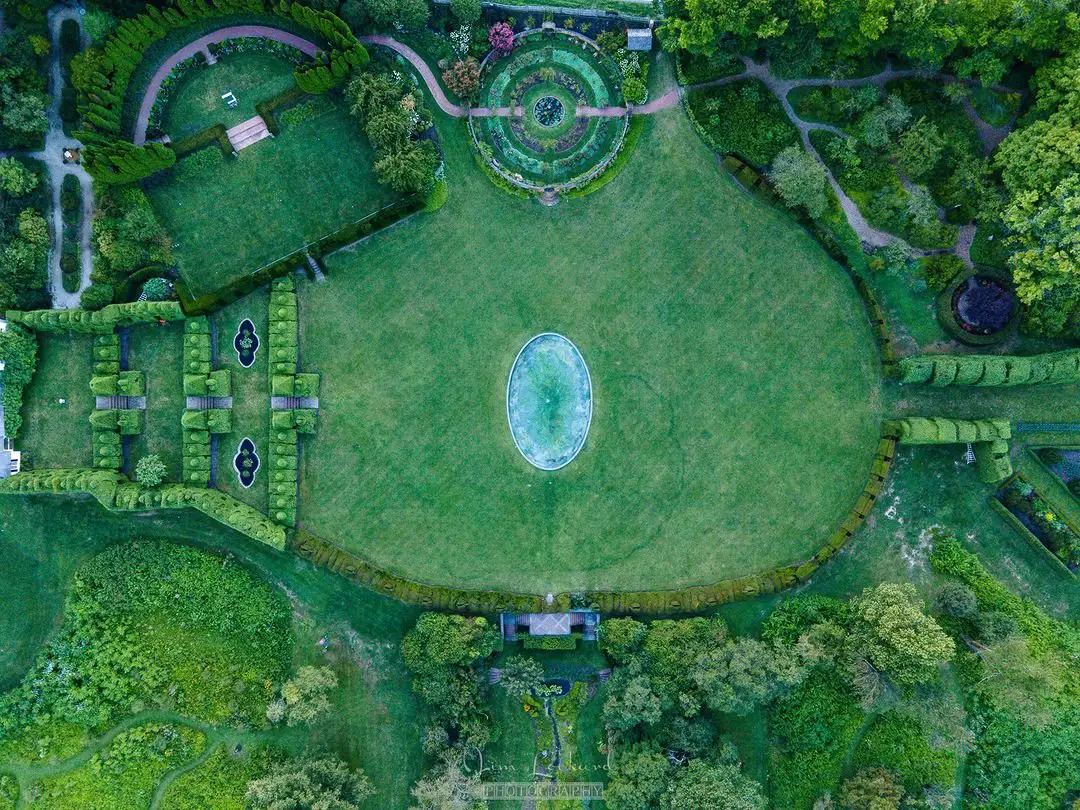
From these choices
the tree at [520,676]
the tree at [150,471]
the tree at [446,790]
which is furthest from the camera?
the tree at [150,471]

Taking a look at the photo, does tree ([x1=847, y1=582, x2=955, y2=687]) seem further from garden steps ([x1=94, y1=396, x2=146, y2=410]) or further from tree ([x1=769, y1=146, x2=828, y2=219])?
garden steps ([x1=94, y1=396, x2=146, y2=410])

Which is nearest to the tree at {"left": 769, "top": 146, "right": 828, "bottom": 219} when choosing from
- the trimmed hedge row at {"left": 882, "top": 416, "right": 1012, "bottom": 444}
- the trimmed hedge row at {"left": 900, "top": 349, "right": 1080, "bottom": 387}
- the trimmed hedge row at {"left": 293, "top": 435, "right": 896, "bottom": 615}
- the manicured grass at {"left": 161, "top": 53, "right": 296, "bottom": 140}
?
the trimmed hedge row at {"left": 900, "top": 349, "right": 1080, "bottom": 387}

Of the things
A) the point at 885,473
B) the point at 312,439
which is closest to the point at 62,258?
the point at 312,439

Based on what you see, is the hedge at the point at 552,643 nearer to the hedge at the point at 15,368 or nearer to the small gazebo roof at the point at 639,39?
the hedge at the point at 15,368

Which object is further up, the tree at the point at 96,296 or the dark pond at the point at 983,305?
the tree at the point at 96,296

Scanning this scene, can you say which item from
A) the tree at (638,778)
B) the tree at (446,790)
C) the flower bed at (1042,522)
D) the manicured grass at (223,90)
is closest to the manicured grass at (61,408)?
the manicured grass at (223,90)

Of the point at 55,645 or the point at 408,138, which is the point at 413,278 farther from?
the point at 55,645
